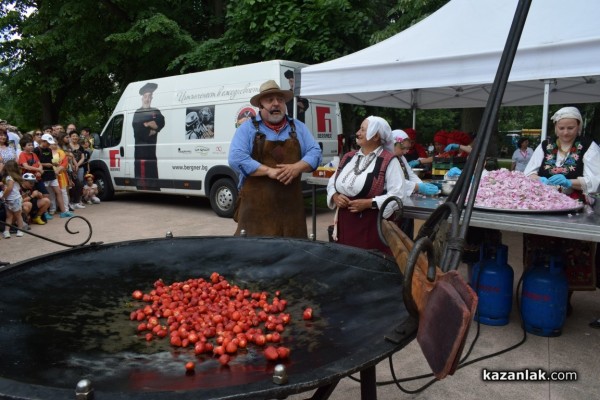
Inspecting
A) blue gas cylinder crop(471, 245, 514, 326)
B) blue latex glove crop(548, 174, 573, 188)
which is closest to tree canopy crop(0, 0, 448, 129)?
blue latex glove crop(548, 174, 573, 188)

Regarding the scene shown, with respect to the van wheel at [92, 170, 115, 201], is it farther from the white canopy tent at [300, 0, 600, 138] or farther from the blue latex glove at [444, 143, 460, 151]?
the blue latex glove at [444, 143, 460, 151]

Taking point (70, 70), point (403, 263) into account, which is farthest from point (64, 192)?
point (403, 263)

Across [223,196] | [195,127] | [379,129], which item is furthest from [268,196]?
[195,127]

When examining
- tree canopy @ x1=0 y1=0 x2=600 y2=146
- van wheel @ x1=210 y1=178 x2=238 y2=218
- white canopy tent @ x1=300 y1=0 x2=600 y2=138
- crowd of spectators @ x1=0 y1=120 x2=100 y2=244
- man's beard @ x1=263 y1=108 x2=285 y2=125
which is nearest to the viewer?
man's beard @ x1=263 y1=108 x2=285 y2=125

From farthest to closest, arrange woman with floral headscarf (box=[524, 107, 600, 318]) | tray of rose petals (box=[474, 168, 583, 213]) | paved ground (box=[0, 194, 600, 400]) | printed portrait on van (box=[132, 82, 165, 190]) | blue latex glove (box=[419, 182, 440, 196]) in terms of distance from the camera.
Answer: printed portrait on van (box=[132, 82, 165, 190]) → blue latex glove (box=[419, 182, 440, 196]) → woman with floral headscarf (box=[524, 107, 600, 318]) → tray of rose petals (box=[474, 168, 583, 213]) → paved ground (box=[0, 194, 600, 400])

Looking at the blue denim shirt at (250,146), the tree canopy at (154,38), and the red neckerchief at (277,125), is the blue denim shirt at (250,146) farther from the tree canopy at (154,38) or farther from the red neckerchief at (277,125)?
the tree canopy at (154,38)

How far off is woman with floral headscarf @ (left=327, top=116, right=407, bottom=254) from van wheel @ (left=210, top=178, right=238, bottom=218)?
5.23 meters

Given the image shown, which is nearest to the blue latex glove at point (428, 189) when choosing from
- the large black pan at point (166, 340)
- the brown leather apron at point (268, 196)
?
the brown leather apron at point (268, 196)

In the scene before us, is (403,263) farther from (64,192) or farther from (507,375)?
(64,192)

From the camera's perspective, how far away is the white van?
26.4 feet

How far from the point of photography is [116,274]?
7.38 ft

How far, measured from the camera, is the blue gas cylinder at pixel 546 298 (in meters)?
3.42

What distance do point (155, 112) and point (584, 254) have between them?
26.5ft

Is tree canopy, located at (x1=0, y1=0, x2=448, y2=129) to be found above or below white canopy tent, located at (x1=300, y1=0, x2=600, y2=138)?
above
